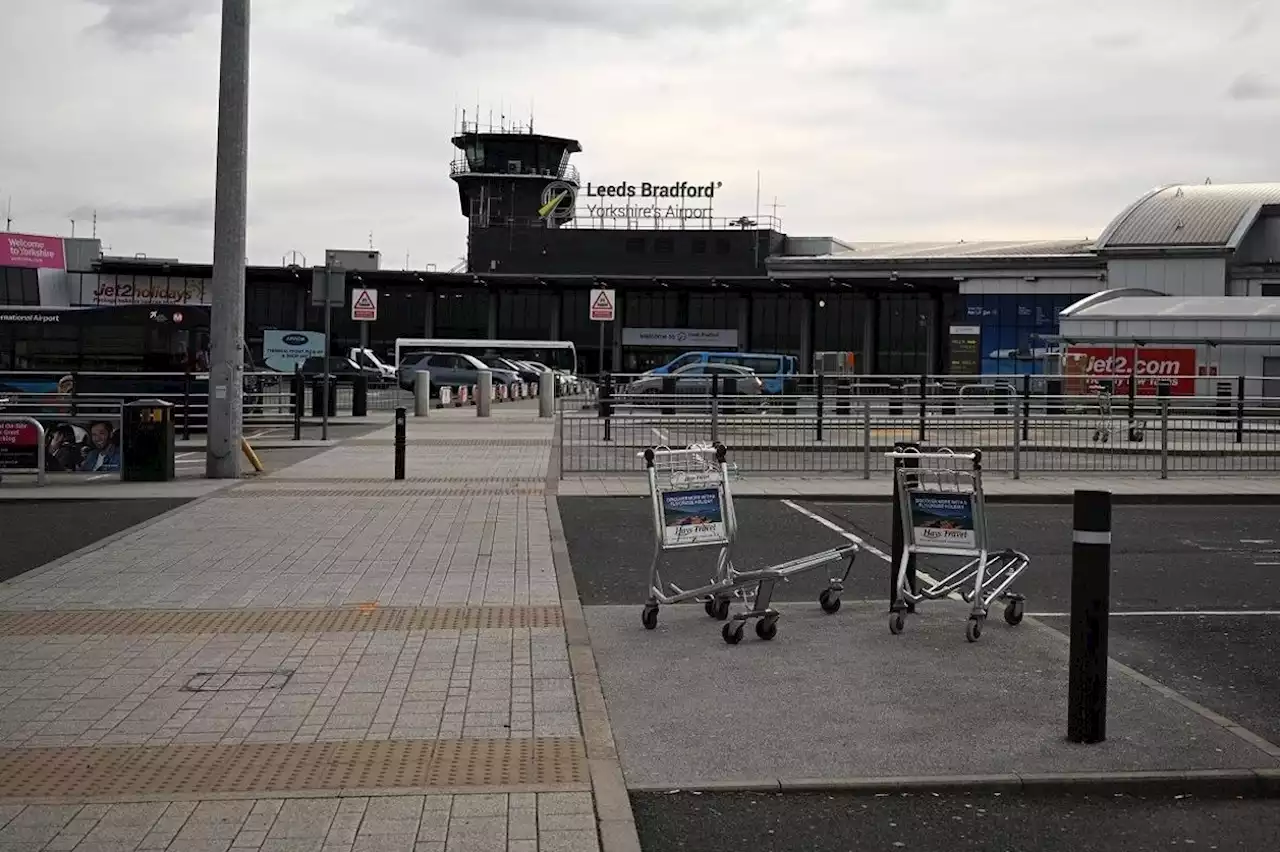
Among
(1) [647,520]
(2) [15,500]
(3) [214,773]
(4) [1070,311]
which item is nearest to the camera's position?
(3) [214,773]

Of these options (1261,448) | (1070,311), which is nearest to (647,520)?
(1261,448)

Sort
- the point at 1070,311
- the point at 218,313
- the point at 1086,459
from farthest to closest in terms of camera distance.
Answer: the point at 1070,311 < the point at 1086,459 < the point at 218,313

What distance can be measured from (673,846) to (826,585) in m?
6.06

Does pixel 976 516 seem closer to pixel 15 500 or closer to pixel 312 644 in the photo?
pixel 312 644

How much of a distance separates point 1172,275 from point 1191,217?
11.2 ft

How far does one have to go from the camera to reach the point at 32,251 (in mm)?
78062

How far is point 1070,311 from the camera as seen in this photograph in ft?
165

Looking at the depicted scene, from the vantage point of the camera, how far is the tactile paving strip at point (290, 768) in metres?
5.96

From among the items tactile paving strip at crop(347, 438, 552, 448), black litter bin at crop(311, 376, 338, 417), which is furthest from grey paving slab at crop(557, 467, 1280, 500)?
black litter bin at crop(311, 376, 338, 417)

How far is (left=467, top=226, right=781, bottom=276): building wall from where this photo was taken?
88625 millimetres

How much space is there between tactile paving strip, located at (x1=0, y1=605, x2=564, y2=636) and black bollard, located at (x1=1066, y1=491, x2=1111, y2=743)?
149 inches

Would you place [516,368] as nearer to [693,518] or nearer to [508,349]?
[508,349]

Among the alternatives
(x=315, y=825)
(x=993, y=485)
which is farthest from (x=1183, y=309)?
(x=315, y=825)

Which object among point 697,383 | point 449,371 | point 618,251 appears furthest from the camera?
point 618,251
